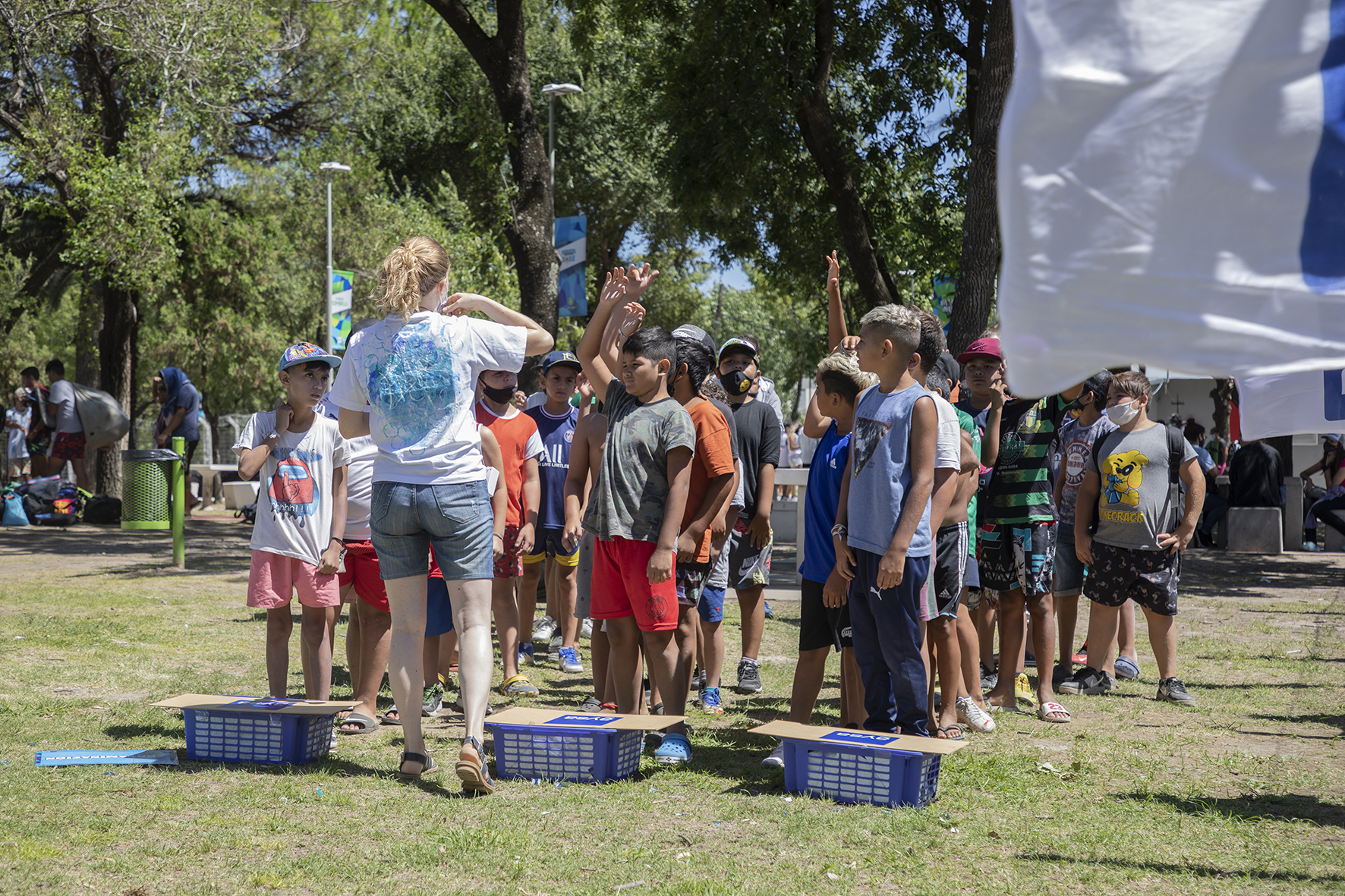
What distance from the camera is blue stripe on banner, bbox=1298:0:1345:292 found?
8.25ft

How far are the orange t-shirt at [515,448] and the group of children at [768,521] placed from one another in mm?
11

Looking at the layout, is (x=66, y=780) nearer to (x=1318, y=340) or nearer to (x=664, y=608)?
(x=664, y=608)

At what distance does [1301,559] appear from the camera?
1611cm

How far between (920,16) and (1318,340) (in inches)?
572

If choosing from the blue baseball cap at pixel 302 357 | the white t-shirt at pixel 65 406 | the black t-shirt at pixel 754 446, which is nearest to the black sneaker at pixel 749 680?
the black t-shirt at pixel 754 446

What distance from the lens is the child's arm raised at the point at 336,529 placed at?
17.4ft

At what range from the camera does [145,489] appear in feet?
41.0

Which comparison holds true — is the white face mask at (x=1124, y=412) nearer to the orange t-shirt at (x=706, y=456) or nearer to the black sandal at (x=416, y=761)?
the orange t-shirt at (x=706, y=456)

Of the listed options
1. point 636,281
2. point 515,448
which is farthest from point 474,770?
point 515,448

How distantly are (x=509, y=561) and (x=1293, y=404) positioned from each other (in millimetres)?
4184

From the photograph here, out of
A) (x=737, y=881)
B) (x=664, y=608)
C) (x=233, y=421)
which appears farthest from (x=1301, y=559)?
(x=233, y=421)

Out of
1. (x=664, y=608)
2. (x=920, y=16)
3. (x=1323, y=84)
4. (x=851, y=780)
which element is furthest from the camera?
(x=920, y=16)

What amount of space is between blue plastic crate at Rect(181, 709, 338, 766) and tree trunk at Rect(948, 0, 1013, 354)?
25.7 ft

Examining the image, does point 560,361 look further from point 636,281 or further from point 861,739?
point 861,739
